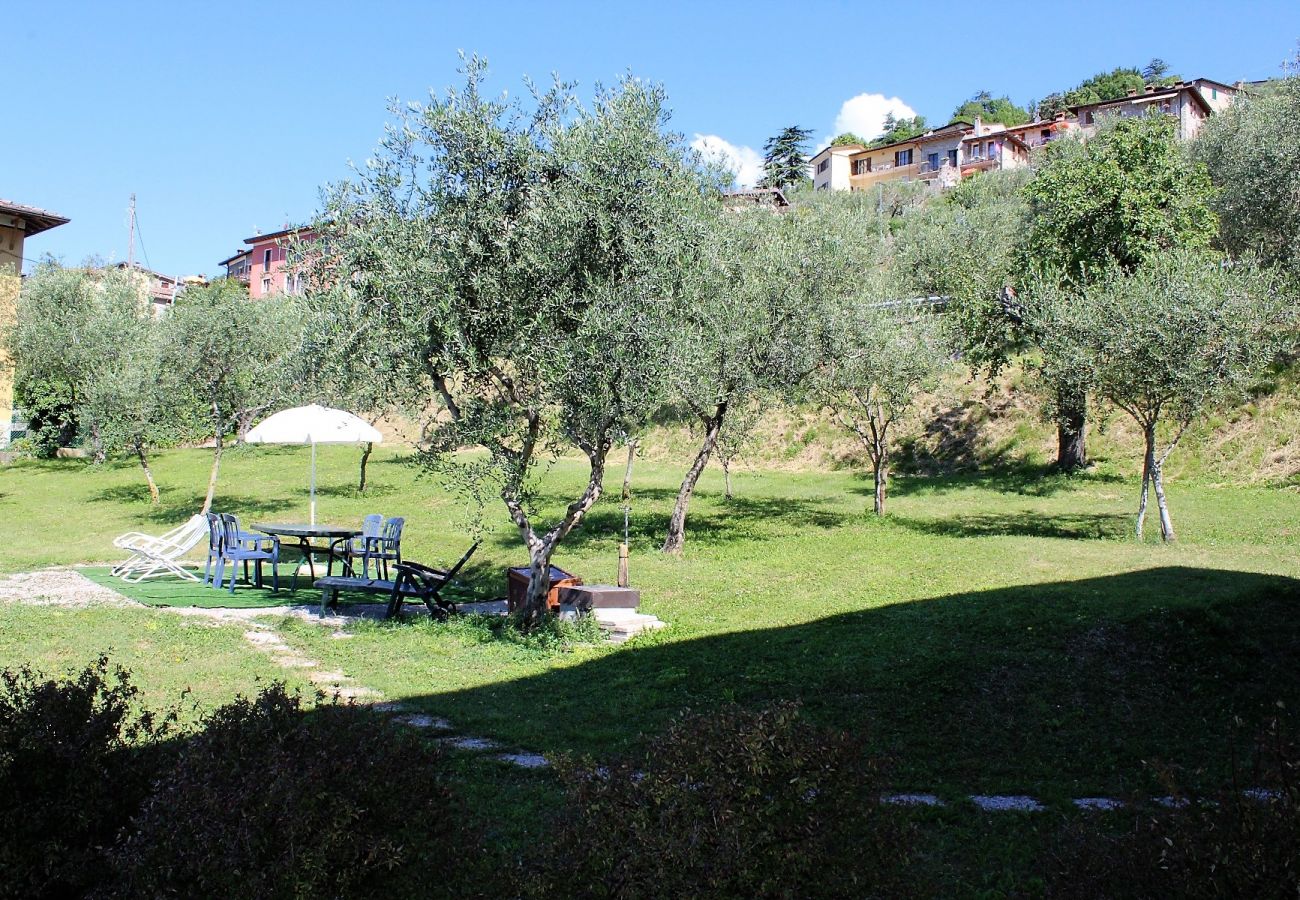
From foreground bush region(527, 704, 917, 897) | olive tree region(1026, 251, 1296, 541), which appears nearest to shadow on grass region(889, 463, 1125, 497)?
olive tree region(1026, 251, 1296, 541)

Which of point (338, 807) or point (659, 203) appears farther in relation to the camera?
point (659, 203)

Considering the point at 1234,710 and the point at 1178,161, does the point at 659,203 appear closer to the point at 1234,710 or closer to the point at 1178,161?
the point at 1234,710

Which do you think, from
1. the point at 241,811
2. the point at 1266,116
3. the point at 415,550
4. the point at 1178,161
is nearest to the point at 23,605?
the point at 415,550

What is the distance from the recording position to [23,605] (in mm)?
11930

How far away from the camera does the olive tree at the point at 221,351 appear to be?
20.9 m

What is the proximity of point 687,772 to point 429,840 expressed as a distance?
1158mm

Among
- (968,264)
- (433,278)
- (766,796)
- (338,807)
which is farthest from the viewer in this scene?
(968,264)

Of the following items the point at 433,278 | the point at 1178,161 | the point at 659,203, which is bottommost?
the point at 433,278

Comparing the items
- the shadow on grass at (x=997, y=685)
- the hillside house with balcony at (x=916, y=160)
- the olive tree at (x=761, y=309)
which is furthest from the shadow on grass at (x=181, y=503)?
the hillside house with balcony at (x=916, y=160)

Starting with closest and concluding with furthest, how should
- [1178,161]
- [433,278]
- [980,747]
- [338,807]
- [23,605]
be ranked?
1. [338,807]
2. [980,747]
3. [433,278]
4. [23,605]
5. [1178,161]

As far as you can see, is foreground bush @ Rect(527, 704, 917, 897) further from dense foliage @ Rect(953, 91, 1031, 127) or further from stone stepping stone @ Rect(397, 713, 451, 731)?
dense foliage @ Rect(953, 91, 1031, 127)

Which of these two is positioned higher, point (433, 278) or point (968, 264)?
point (968, 264)

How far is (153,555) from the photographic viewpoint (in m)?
14.5

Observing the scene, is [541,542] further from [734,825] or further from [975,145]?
[975,145]
